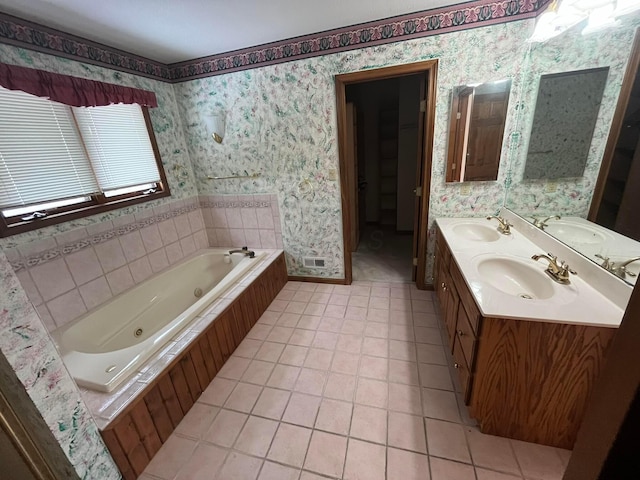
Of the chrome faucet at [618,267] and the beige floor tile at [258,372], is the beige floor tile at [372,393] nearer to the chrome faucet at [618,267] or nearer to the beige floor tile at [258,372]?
the beige floor tile at [258,372]

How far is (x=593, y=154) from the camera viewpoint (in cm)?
131

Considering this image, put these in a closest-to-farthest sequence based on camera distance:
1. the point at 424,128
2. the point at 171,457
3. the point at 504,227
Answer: the point at 171,457, the point at 504,227, the point at 424,128

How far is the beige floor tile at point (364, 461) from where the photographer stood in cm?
117

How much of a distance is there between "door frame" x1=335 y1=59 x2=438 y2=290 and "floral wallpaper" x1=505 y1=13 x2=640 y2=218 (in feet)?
1.99

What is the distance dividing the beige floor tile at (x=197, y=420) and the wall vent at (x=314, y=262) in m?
1.56

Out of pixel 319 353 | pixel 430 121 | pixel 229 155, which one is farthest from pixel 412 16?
pixel 319 353

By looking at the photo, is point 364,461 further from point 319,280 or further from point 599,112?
point 599,112

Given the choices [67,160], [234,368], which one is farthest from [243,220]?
[234,368]

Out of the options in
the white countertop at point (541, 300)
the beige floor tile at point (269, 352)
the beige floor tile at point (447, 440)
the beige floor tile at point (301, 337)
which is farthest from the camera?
the beige floor tile at point (301, 337)

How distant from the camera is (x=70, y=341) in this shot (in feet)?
5.42

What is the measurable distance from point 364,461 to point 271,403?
0.59 meters

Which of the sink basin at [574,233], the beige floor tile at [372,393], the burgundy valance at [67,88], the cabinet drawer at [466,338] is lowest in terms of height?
the beige floor tile at [372,393]

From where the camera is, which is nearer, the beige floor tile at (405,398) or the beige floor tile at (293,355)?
the beige floor tile at (405,398)

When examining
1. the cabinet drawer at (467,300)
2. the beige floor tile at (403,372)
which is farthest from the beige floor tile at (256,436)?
the cabinet drawer at (467,300)
